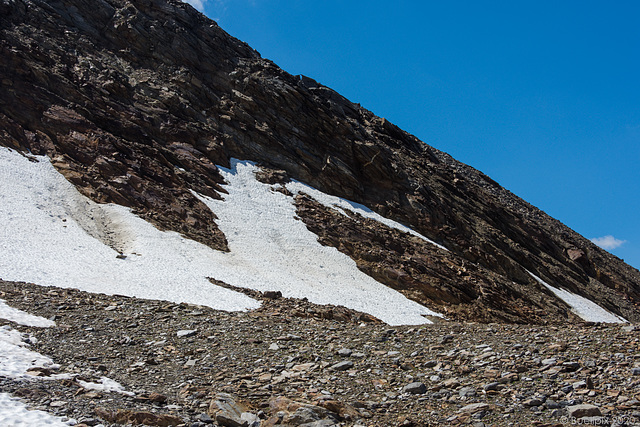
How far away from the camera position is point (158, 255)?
27594 mm

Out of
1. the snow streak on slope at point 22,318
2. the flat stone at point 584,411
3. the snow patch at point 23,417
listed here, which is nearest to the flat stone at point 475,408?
the flat stone at point 584,411

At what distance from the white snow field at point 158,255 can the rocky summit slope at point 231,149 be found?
5.82ft

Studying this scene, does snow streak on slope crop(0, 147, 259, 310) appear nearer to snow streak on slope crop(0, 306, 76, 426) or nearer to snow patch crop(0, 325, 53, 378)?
snow streak on slope crop(0, 306, 76, 426)

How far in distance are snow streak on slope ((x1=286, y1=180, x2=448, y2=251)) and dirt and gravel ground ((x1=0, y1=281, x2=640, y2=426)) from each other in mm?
32550

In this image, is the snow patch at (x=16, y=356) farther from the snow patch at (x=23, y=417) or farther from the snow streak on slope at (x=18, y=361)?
the snow patch at (x=23, y=417)

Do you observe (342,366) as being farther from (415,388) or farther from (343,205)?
(343,205)

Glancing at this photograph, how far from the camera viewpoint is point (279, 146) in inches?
A: 2088

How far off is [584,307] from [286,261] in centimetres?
3458

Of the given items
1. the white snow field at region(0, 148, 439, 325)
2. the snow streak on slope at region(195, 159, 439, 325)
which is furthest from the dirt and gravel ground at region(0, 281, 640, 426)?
the snow streak on slope at region(195, 159, 439, 325)

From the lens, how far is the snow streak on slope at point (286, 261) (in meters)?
A: 29.0

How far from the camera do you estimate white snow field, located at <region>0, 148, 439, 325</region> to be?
72.6 ft

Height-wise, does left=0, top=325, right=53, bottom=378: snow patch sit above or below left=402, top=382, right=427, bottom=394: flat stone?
below

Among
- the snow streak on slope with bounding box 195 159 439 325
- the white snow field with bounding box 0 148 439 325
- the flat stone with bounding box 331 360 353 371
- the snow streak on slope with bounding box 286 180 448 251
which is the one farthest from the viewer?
the snow streak on slope with bounding box 286 180 448 251

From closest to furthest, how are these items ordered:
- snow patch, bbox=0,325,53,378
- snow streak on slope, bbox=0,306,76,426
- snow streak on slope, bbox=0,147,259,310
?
snow streak on slope, bbox=0,306,76,426, snow patch, bbox=0,325,53,378, snow streak on slope, bbox=0,147,259,310
